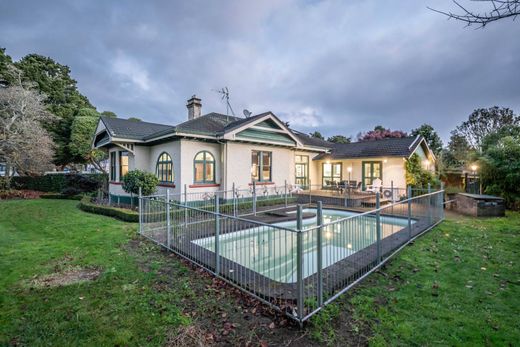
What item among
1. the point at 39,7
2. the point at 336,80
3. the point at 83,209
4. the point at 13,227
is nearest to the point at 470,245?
the point at 13,227

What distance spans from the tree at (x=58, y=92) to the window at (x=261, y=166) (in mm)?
16223

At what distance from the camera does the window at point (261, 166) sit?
1302 centimetres

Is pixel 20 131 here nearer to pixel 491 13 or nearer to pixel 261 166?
pixel 261 166

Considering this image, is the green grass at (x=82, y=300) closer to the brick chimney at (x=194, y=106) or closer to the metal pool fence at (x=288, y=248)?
the metal pool fence at (x=288, y=248)

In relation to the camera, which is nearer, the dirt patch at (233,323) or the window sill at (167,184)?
the dirt patch at (233,323)

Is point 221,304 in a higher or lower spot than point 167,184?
lower

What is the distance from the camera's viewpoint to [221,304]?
10.9ft

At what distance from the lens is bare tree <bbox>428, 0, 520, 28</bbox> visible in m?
2.14

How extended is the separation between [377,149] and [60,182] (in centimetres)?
2433

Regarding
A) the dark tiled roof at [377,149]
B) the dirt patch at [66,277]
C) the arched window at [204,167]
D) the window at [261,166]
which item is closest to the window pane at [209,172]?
the arched window at [204,167]

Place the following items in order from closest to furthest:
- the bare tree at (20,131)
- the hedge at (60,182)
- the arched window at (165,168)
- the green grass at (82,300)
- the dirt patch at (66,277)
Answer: the green grass at (82,300) < the dirt patch at (66,277) < the arched window at (165,168) < the bare tree at (20,131) < the hedge at (60,182)

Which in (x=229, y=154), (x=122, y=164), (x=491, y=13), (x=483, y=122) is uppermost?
(x=483, y=122)

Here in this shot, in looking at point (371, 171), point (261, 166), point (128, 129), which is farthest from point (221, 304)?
point (371, 171)

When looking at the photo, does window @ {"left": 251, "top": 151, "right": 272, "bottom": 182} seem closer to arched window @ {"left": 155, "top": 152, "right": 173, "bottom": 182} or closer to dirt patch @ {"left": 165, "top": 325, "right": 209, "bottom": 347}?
arched window @ {"left": 155, "top": 152, "right": 173, "bottom": 182}
